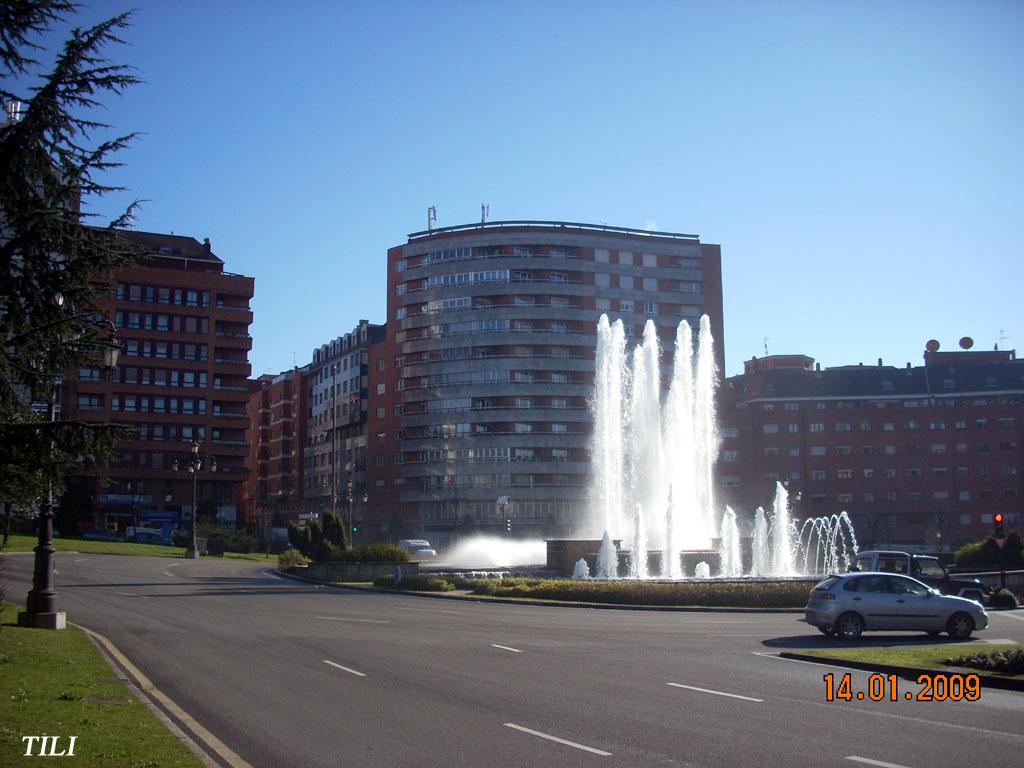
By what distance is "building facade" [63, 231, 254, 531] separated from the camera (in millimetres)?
95438

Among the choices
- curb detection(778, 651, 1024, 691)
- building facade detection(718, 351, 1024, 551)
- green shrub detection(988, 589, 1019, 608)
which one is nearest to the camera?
curb detection(778, 651, 1024, 691)

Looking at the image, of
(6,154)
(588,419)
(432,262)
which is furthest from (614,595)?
(432,262)

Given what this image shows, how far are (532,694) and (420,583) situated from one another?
86.4ft

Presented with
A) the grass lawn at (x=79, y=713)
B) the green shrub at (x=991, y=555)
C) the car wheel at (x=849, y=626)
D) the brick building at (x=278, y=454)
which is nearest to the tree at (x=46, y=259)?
the grass lawn at (x=79, y=713)

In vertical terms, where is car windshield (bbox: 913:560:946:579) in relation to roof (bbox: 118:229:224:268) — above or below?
below

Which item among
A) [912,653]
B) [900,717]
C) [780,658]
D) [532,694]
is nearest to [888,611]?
[912,653]

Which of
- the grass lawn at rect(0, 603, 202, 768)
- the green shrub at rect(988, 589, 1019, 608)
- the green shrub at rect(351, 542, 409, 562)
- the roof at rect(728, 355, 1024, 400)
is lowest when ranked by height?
the green shrub at rect(988, 589, 1019, 608)

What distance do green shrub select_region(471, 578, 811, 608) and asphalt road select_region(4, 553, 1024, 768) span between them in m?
3.70

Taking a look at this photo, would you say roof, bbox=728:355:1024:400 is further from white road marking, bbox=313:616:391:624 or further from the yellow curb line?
the yellow curb line

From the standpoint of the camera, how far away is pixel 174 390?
9962 centimetres

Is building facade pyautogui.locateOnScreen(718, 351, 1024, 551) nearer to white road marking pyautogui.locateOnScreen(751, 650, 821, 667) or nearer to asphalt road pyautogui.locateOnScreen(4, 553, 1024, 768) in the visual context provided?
asphalt road pyautogui.locateOnScreen(4, 553, 1024, 768)

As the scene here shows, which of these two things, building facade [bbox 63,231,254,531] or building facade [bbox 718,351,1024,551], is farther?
building facade [bbox 63,231,254,531]

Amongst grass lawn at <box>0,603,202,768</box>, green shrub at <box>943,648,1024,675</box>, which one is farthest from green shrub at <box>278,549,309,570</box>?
green shrub at <box>943,648,1024,675</box>

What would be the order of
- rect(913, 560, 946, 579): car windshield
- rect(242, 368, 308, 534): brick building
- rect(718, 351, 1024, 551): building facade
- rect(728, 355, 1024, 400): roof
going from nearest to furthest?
rect(913, 560, 946, 579): car windshield, rect(718, 351, 1024, 551): building facade, rect(728, 355, 1024, 400): roof, rect(242, 368, 308, 534): brick building
